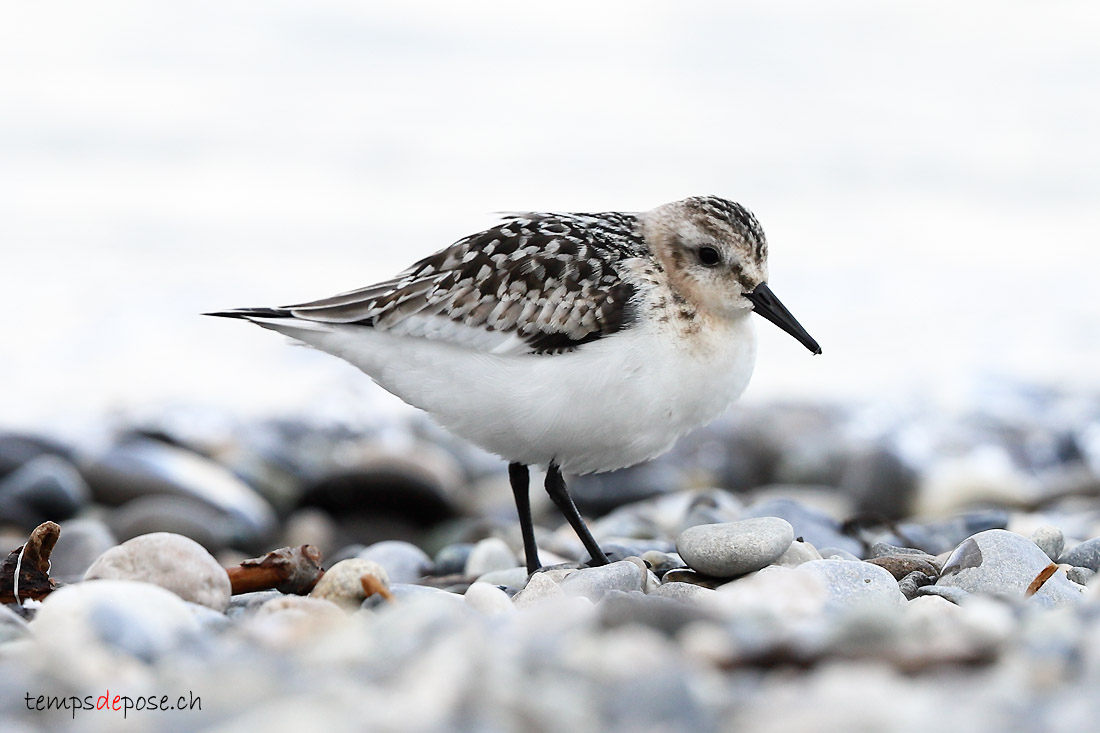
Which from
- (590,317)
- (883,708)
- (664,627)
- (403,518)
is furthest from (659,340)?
(403,518)

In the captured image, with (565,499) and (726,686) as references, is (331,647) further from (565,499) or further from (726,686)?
(565,499)

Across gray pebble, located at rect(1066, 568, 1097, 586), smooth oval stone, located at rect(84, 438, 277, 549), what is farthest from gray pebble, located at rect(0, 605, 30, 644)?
smooth oval stone, located at rect(84, 438, 277, 549)

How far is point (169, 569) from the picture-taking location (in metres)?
3.56

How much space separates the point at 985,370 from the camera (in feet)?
49.2

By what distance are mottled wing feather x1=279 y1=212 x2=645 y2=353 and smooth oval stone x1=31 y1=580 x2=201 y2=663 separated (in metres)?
1.91

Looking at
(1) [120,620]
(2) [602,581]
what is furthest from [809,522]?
(1) [120,620]

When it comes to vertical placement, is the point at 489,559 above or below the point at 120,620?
below

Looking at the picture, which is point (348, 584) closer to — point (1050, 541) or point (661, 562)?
point (661, 562)

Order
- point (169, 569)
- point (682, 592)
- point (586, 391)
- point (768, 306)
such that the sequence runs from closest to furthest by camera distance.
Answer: point (169, 569), point (682, 592), point (586, 391), point (768, 306)

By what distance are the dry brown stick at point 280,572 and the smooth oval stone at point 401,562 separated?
115cm

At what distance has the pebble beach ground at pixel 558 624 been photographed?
2.17 meters

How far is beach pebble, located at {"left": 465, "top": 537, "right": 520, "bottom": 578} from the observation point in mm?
5168

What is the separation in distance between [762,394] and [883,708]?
1298 centimetres

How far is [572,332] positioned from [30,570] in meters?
2.05
